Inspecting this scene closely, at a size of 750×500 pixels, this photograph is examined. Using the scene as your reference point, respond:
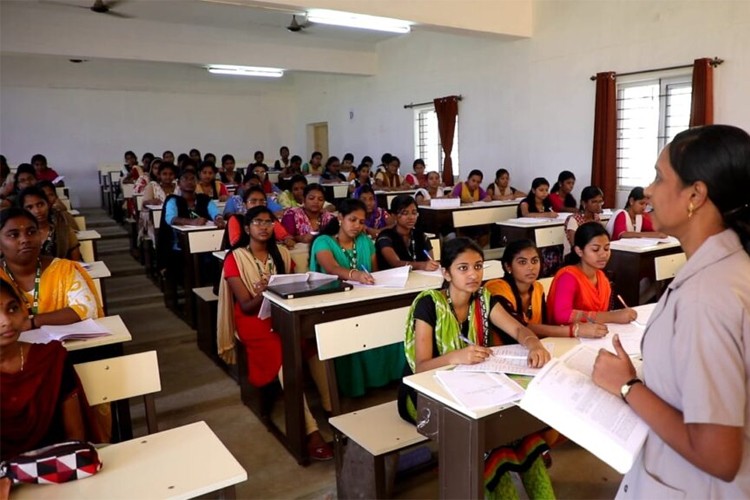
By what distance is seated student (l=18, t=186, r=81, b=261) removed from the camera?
3.53 metres

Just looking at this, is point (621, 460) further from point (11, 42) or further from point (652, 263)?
point (11, 42)

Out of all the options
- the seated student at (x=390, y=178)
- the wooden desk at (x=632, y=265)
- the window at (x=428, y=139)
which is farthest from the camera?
the window at (x=428, y=139)

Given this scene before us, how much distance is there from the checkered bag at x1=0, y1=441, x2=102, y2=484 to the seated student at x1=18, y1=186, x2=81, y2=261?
8.19 feet

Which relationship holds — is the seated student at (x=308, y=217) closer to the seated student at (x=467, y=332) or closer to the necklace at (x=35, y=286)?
the necklace at (x=35, y=286)

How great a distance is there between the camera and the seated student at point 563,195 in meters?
6.07

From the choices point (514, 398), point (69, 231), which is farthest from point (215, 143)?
point (514, 398)

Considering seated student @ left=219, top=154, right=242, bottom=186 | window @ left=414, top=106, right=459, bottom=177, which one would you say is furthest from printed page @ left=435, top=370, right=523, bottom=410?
window @ left=414, top=106, right=459, bottom=177

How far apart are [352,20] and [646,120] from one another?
356 centimetres

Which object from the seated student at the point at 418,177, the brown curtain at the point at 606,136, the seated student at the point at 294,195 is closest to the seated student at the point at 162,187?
the seated student at the point at 294,195

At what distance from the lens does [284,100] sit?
13.4m

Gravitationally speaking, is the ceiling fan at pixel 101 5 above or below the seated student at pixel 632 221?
above

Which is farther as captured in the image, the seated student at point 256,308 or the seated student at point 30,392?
the seated student at point 256,308

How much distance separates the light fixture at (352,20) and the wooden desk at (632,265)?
3.87 m

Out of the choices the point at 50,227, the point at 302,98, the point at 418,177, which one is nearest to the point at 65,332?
the point at 50,227
